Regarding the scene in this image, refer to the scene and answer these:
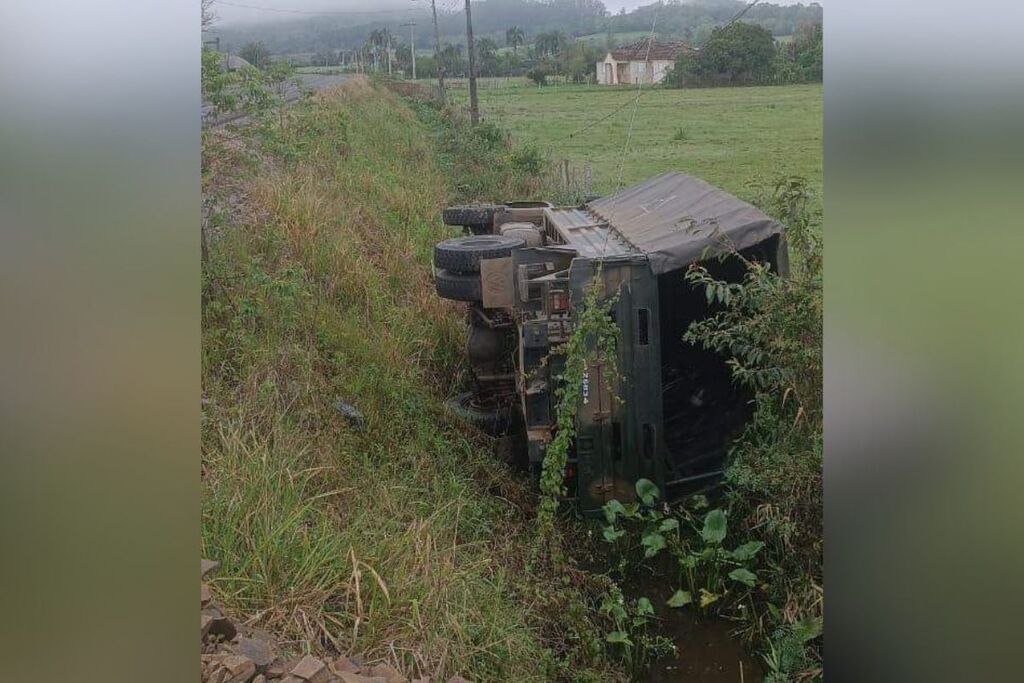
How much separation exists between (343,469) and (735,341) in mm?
1197

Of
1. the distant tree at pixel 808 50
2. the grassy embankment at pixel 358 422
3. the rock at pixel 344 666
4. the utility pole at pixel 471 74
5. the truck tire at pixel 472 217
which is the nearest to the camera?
the distant tree at pixel 808 50

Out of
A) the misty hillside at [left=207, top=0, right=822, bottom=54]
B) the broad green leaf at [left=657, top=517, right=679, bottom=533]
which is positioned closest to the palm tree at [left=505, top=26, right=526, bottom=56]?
the misty hillside at [left=207, top=0, right=822, bottom=54]

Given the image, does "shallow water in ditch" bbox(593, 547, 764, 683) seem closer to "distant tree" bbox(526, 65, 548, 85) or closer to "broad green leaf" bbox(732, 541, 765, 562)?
"broad green leaf" bbox(732, 541, 765, 562)

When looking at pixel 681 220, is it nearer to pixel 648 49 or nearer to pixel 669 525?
pixel 648 49

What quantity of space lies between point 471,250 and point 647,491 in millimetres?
897

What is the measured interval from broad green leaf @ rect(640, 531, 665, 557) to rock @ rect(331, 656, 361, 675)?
858 mm

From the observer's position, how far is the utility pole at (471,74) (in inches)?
123

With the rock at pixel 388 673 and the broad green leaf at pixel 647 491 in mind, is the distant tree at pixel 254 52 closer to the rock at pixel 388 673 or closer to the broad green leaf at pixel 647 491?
the broad green leaf at pixel 647 491

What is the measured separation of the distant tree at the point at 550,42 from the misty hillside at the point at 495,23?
0.02 metres

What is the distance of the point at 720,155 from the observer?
304 cm

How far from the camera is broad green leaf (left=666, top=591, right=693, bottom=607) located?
9.12 ft

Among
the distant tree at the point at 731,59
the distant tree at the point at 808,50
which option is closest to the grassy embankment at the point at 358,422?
the distant tree at the point at 731,59
